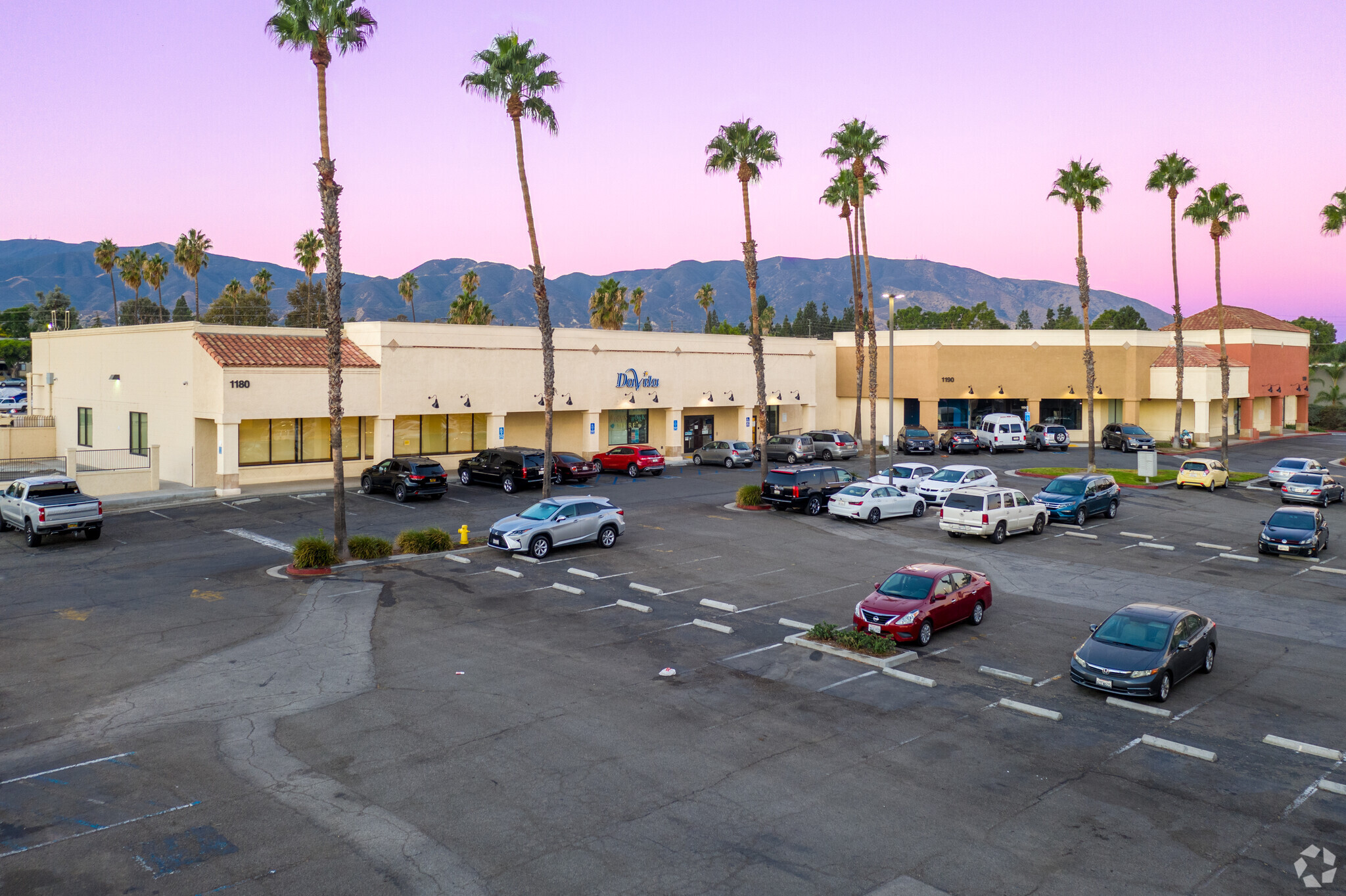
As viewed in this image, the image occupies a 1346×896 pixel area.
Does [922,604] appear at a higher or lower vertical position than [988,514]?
lower

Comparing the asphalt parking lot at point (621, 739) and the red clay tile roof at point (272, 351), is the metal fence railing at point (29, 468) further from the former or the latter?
the asphalt parking lot at point (621, 739)

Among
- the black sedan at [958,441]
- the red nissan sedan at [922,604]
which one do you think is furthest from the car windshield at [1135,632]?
the black sedan at [958,441]

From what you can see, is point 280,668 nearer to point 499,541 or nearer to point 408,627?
point 408,627

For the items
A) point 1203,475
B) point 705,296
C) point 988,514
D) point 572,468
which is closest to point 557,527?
point 988,514

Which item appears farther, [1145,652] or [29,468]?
[29,468]

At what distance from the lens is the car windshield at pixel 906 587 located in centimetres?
1875

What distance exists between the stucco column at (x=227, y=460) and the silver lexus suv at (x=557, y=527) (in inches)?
570

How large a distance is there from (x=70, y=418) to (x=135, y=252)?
2253 inches

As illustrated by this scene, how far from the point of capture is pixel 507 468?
39.3m

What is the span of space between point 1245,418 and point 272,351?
220 ft

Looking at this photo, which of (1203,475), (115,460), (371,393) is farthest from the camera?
(1203,475)

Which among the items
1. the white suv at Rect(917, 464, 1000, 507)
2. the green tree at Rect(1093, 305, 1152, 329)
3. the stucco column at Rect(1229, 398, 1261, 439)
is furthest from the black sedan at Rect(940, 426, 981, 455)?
the green tree at Rect(1093, 305, 1152, 329)

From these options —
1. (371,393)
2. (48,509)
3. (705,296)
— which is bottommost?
(48,509)

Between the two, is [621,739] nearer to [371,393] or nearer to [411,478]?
[411,478]
